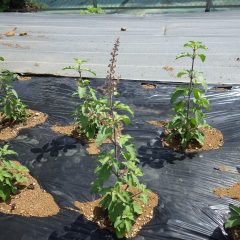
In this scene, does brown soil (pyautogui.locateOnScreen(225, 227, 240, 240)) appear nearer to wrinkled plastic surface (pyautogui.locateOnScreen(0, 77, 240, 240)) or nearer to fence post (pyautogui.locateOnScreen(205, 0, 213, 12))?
wrinkled plastic surface (pyautogui.locateOnScreen(0, 77, 240, 240))

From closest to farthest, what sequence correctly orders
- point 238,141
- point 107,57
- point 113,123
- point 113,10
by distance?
1. point 113,123
2. point 238,141
3. point 107,57
4. point 113,10

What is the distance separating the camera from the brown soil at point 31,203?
10.2ft

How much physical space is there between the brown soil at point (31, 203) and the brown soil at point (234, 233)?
145 cm

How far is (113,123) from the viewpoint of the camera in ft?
8.43

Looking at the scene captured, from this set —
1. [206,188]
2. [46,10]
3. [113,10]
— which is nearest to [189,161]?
[206,188]

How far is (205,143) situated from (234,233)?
1249 mm

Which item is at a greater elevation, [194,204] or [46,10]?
[46,10]

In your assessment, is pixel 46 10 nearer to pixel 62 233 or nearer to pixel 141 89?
pixel 141 89

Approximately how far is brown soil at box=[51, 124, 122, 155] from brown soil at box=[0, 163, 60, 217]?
74cm

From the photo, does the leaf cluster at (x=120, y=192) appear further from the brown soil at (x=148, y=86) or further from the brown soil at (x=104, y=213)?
the brown soil at (x=148, y=86)

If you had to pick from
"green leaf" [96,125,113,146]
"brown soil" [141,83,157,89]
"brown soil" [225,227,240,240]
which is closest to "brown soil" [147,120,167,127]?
"brown soil" [141,83,157,89]

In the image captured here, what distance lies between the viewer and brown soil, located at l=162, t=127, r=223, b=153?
3.87 metres

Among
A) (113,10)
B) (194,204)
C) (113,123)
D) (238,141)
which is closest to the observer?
(113,123)

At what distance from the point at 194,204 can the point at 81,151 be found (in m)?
1.34
